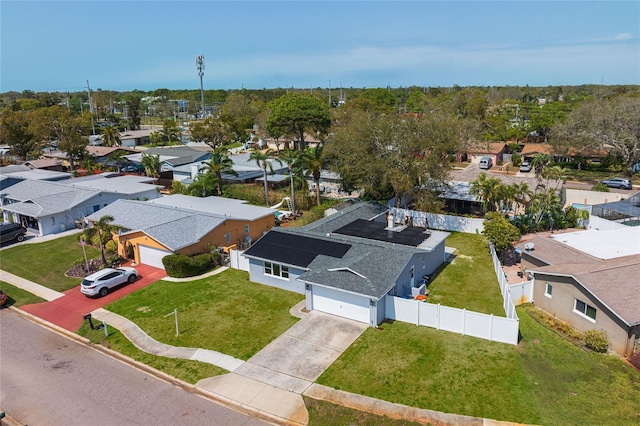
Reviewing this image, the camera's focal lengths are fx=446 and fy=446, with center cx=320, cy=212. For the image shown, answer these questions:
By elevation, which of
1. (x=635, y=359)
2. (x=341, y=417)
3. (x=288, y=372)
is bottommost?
(x=341, y=417)

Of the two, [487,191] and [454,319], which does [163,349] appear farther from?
[487,191]

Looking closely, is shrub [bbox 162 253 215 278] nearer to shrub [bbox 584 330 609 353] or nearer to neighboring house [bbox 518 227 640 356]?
neighboring house [bbox 518 227 640 356]

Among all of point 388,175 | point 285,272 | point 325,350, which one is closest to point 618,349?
point 325,350

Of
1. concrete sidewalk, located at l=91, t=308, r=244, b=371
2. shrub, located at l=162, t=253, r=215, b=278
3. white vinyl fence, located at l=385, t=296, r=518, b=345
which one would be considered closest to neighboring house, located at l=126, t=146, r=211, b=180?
shrub, located at l=162, t=253, r=215, b=278

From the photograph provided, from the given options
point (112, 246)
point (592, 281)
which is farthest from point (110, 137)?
point (592, 281)

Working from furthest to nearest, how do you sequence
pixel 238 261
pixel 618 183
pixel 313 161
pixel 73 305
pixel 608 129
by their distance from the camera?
pixel 608 129 → pixel 618 183 → pixel 313 161 → pixel 238 261 → pixel 73 305

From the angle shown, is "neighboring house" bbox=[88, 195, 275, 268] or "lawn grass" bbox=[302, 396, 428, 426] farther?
"neighboring house" bbox=[88, 195, 275, 268]
